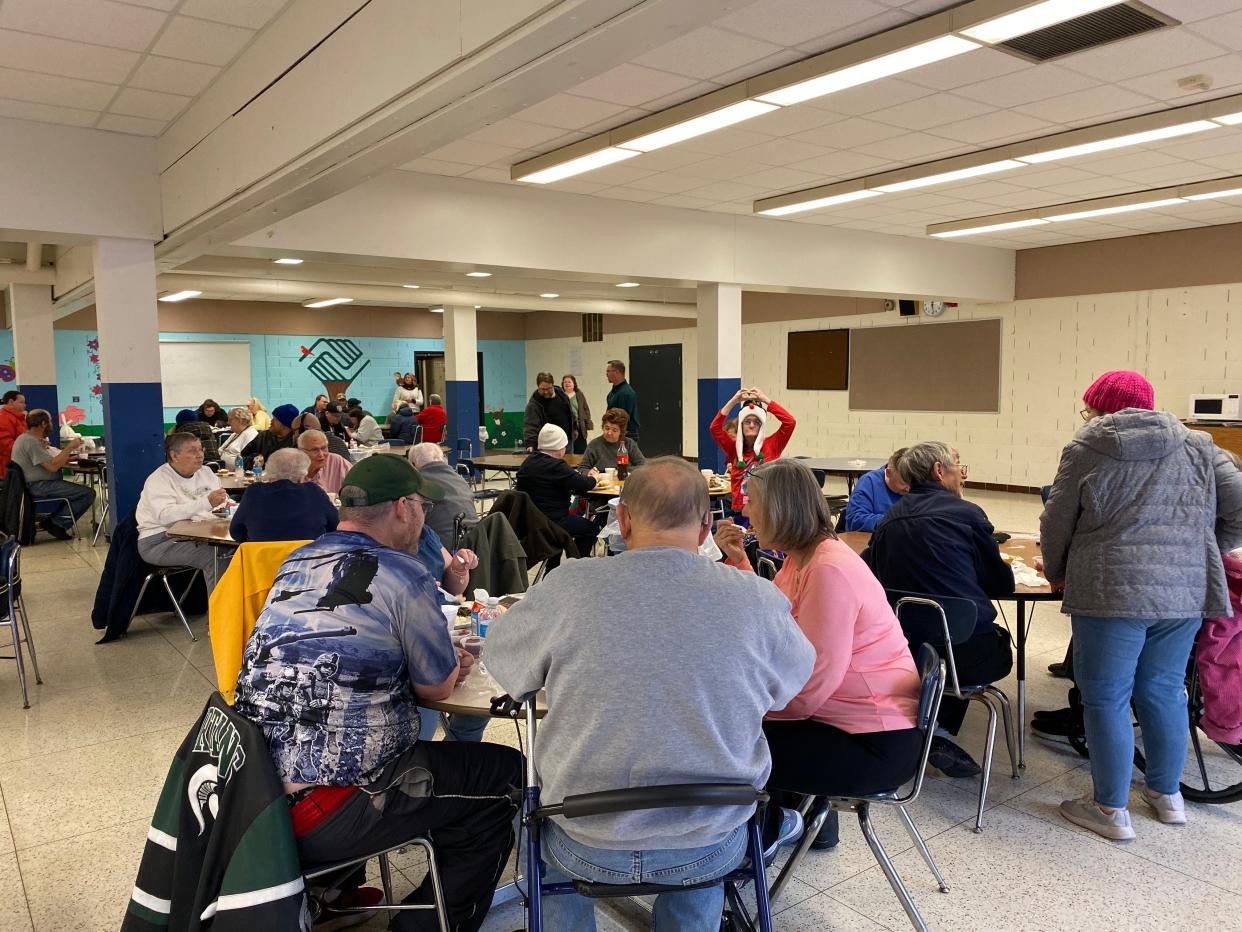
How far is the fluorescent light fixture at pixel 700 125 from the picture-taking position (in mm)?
4977

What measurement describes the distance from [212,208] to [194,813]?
4121 mm

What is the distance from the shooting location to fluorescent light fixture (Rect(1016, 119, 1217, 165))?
18.0ft

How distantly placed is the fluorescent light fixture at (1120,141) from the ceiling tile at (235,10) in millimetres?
4795

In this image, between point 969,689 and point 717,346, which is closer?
point 969,689

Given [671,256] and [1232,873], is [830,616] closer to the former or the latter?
[1232,873]

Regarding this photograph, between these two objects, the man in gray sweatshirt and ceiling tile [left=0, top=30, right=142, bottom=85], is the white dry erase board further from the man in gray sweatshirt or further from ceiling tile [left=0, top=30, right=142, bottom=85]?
the man in gray sweatshirt

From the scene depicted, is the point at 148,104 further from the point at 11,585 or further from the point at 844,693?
the point at 844,693

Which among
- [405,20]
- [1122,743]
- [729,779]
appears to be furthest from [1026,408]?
[729,779]

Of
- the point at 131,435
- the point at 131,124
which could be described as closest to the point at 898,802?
the point at 131,435

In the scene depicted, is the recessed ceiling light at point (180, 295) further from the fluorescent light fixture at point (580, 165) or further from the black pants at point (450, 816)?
the black pants at point (450, 816)

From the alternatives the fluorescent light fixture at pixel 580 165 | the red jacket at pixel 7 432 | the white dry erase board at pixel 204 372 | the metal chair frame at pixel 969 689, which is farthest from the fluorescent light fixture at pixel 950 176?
the white dry erase board at pixel 204 372

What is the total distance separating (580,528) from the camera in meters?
6.09

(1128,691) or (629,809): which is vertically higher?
(629,809)

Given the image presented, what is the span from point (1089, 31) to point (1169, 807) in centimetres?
328
